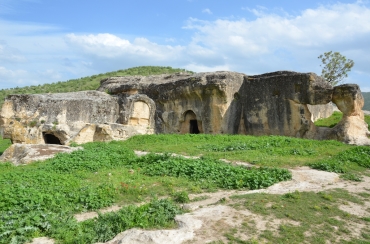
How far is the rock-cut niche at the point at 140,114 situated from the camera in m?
22.1

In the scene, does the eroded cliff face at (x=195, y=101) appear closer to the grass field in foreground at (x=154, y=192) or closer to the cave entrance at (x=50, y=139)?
the cave entrance at (x=50, y=139)

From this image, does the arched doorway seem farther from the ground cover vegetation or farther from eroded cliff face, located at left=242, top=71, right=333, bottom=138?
the ground cover vegetation

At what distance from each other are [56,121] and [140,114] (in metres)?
5.17

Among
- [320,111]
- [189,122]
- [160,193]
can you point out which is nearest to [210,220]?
[160,193]

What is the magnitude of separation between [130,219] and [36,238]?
163 centimetres

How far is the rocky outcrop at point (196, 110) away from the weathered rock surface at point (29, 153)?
→ 3459 millimetres

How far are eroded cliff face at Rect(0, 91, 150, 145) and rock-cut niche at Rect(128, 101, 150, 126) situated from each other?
111 cm

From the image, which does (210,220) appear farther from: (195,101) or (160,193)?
(195,101)

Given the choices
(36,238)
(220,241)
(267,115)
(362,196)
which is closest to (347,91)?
(267,115)

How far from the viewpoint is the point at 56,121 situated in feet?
63.6

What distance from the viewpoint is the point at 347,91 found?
794 inches

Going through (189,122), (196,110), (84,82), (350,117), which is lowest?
(189,122)

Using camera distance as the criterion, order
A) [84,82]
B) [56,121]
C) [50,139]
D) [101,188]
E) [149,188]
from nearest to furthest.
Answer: [101,188], [149,188], [56,121], [50,139], [84,82]

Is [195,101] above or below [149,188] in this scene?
above
